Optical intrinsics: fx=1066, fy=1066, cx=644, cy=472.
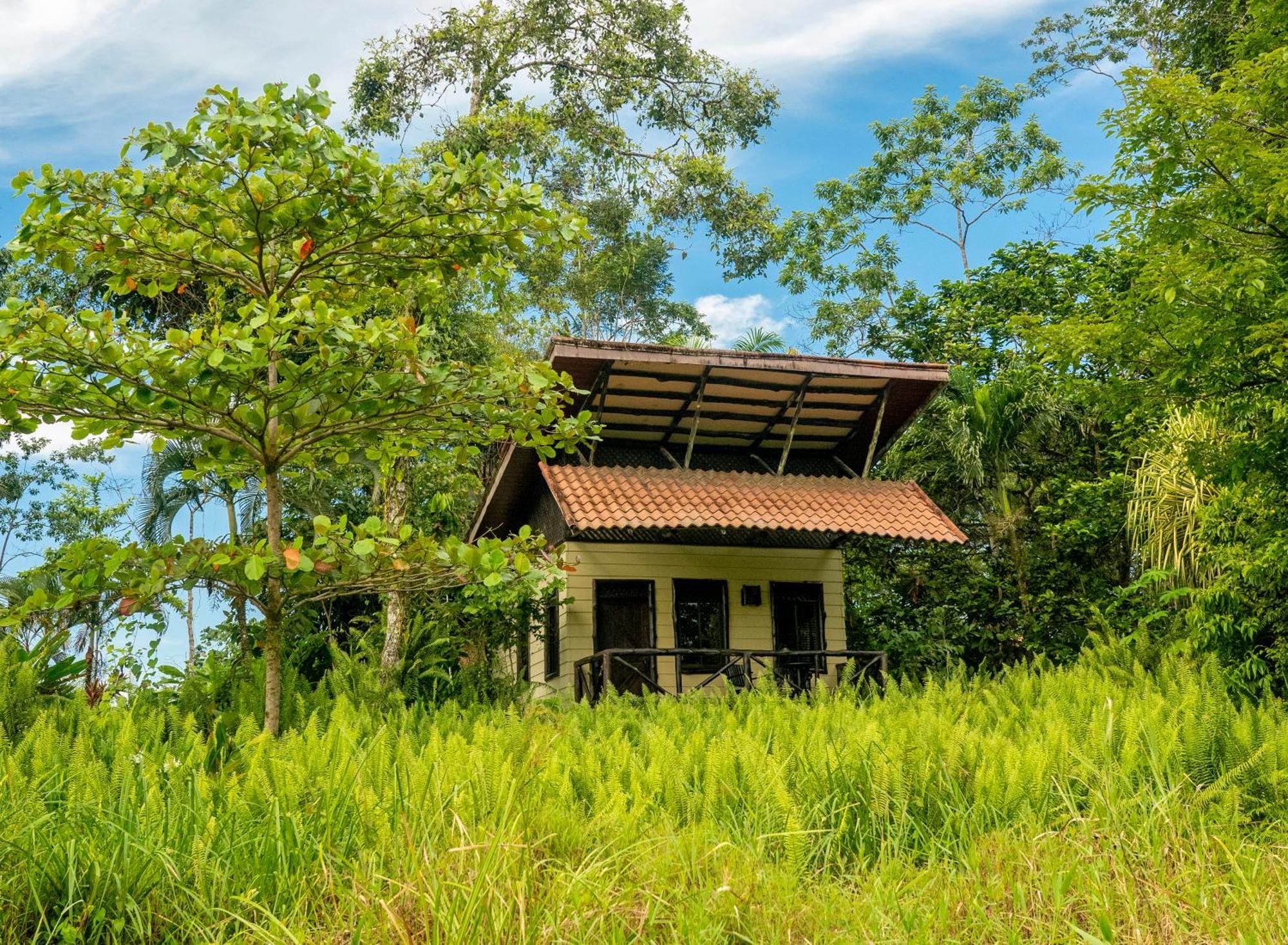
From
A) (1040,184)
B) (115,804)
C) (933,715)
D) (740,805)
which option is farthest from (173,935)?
(1040,184)

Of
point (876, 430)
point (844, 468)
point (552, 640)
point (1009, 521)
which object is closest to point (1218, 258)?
point (876, 430)

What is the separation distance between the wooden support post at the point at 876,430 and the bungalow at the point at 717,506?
0.04m

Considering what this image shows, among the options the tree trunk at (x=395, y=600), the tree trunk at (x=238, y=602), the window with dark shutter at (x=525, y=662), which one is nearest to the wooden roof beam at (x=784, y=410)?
the window with dark shutter at (x=525, y=662)

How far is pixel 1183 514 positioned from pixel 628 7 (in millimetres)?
16750

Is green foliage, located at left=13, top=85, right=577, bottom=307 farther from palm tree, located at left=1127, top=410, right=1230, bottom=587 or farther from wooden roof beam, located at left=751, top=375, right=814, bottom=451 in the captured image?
palm tree, located at left=1127, top=410, right=1230, bottom=587

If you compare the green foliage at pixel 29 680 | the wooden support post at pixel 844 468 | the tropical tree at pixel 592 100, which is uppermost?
the tropical tree at pixel 592 100

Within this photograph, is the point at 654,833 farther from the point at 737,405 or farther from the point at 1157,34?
the point at 1157,34

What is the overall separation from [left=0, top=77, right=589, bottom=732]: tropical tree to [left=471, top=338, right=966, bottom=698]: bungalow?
6.33 metres

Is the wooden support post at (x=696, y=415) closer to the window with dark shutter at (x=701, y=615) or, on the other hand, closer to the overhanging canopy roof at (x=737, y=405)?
the overhanging canopy roof at (x=737, y=405)

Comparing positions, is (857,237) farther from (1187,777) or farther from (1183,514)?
(1187,777)

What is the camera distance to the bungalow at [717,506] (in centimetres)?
1484

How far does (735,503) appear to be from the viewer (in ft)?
49.2

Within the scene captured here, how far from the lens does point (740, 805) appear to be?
557cm

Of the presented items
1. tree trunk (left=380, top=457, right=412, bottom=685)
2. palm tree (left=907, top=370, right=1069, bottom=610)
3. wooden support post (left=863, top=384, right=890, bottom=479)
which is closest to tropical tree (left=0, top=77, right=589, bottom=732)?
tree trunk (left=380, top=457, right=412, bottom=685)
